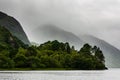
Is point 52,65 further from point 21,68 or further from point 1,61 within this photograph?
point 1,61

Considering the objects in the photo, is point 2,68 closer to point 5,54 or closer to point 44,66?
point 5,54

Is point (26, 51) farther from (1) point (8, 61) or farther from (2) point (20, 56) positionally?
(1) point (8, 61)

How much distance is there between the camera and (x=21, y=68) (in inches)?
6875

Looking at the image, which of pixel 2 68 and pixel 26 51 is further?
pixel 26 51

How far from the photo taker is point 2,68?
16488cm

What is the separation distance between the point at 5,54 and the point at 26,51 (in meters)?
22.2

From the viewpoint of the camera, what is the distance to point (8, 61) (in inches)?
6535

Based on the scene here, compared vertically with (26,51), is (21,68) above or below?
below

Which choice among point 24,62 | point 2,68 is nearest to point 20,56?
point 24,62

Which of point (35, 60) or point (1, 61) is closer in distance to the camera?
point (1, 61)

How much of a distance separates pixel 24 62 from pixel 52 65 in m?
28.3

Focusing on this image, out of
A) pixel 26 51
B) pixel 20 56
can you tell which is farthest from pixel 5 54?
pixel 26 51

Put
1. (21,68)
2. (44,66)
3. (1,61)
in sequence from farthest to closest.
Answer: (44,66)
(21,68)
(1,61)

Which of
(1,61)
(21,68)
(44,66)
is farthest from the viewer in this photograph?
(44,66)
